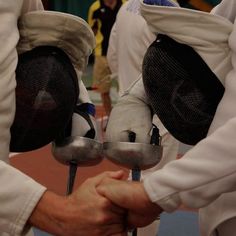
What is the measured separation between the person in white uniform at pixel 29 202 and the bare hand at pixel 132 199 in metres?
0.02

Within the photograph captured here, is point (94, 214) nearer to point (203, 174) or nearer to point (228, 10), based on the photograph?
point (203, 174)

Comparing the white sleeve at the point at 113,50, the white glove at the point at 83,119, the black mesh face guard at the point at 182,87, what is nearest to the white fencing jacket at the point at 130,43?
the white sleeve at the point at 113,50

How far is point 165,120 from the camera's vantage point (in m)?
1.28

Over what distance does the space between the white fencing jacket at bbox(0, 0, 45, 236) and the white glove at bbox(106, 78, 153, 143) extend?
27 centimetres

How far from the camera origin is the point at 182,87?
121 centimetres

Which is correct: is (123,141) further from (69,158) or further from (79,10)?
(79,10)

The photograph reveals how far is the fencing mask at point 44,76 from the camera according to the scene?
4.18 feet

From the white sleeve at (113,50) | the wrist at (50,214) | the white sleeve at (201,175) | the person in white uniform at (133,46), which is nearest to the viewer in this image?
the white sleeve at (201,175)

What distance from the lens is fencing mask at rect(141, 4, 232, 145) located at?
45.8 inches

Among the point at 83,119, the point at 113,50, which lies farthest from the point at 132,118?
the point at 113,50

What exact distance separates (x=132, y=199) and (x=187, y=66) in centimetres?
31

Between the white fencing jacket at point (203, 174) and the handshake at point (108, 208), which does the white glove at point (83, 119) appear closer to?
the handshake at point (108, 208)

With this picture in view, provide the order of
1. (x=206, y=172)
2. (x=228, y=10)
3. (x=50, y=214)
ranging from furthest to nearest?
(x=228, y=10) < (x=50, y=214) < (x=206, y=172)

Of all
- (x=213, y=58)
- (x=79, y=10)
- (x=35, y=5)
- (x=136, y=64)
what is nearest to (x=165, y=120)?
(x=213, y=58)
